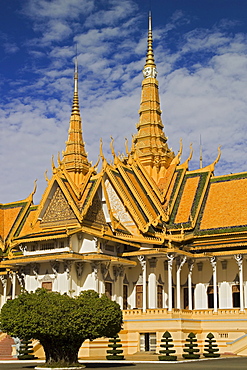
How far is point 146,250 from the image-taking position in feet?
115

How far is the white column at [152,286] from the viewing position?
35.1 m

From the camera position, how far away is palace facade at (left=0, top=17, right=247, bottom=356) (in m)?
33.3

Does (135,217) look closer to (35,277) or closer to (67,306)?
(35,277)

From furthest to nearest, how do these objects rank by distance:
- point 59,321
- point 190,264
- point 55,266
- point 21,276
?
point 21,276
point 190,264
point 55,266
point 59,321

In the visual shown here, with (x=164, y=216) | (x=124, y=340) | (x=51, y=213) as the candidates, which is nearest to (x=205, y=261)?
(x=164, y=216)

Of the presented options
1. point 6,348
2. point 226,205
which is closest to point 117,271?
point 6,348

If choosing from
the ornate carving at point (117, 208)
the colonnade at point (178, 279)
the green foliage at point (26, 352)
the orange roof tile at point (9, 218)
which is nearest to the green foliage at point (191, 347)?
the colonnade at point (178, 279)

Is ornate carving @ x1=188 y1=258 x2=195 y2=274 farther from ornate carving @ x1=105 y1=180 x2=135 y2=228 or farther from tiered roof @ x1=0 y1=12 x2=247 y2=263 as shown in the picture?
ornate carving @ x1=105 y1=180 x2=135 y2=228

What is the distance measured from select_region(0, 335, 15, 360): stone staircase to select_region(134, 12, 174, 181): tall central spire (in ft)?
50.0

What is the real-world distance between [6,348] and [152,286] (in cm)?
848

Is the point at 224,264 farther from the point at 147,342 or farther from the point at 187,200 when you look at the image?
the point at 147,342

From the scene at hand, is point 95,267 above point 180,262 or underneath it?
underneath

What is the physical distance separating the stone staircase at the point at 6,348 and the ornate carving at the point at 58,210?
22.1 feet

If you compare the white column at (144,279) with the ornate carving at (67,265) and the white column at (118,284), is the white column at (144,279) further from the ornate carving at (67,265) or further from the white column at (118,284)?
the ornate carving at (67,265)
